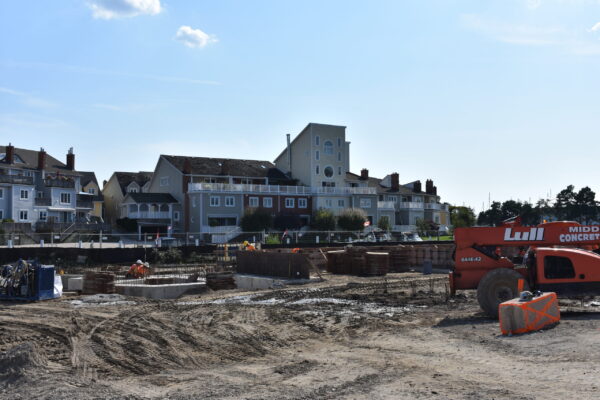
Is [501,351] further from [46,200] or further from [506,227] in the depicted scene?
[46,200]

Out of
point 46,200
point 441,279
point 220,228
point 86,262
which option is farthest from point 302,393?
point 46,200

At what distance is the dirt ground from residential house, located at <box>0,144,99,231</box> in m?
45.5

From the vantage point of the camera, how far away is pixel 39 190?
65438 mm

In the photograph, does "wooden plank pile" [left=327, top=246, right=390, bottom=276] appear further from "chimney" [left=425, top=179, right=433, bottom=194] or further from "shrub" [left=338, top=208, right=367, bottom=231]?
"chimney" [left=425, top=179, right=433, bottom=194]

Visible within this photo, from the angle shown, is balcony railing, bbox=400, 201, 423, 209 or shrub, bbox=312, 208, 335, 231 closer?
shrub, bbox=312, 208, 335, 231

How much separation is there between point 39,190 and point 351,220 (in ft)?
114

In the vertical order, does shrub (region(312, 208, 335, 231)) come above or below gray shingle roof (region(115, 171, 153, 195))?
below

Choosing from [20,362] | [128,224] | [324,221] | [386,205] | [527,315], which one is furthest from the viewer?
[386,205]

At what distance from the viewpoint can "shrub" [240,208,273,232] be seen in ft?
201

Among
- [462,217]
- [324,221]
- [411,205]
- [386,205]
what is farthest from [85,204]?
[462,217]

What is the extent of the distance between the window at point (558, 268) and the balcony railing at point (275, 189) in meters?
49.8

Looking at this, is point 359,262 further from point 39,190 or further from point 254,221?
point 39,190

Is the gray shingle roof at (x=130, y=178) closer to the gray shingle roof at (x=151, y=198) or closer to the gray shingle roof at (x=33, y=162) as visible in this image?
the gray shingle roof at (x=33, y=162)

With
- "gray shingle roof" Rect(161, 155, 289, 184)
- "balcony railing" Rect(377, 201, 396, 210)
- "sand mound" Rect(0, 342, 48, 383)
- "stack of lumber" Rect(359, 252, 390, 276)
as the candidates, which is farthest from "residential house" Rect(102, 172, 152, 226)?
"sand mound" Rect(0, 342, 48, 383)
